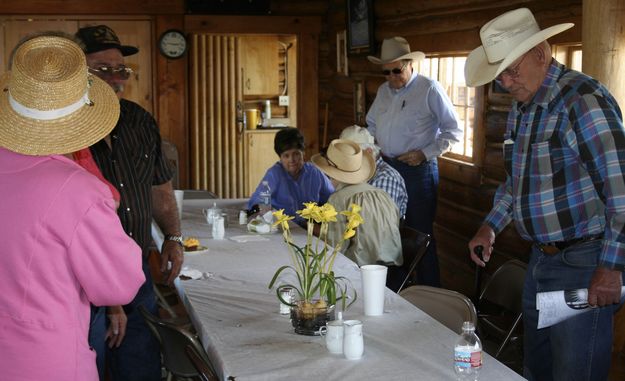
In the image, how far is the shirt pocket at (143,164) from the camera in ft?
11.4

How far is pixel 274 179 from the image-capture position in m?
5.48

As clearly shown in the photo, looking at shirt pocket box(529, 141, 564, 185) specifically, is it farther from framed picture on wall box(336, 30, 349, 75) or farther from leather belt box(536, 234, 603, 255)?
framed picture on wall box(336, 30, 349, 75)

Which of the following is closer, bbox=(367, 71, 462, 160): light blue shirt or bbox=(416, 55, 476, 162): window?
bbox=(367, 71, 462, 160): light blue shirt

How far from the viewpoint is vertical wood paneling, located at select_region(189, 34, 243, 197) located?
9.20m

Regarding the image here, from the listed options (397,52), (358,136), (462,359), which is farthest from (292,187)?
(462,359)

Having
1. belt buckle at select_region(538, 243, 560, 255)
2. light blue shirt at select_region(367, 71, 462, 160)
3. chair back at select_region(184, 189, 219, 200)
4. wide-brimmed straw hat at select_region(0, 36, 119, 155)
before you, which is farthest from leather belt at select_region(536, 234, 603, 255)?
chair back at select_region(184, 189, 219, 200)

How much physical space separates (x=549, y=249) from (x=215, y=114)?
22.0 ft

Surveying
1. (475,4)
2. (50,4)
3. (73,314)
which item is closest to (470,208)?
(475,4)

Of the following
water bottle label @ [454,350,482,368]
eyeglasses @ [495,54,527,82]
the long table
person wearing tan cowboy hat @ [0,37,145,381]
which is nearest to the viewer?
person wearing tan cowboy hat @ [0,37,145,381]

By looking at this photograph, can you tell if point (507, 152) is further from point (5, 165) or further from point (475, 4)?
point (475, 4)

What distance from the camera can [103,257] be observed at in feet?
7.05

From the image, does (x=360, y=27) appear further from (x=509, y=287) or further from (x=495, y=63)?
(x=495, y=63)

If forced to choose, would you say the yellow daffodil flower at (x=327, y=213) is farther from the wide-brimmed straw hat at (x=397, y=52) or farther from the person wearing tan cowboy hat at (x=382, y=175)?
the wide-brimmed straw hat at (x=397, y=52)

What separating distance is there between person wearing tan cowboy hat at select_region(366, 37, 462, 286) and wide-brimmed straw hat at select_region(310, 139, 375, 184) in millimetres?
1343
